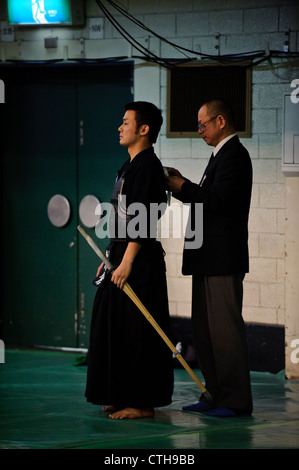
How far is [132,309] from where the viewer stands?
505 cm

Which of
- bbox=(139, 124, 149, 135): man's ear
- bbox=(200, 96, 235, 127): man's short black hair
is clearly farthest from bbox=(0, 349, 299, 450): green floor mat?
bbox=(200, 96, 235, 127): man's short black hair

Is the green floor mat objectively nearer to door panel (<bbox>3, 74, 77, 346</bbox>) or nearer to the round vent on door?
door panel (<bbox>3, 74, 77, 346</bbox>)

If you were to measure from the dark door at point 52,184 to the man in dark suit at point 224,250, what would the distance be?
2163 mm

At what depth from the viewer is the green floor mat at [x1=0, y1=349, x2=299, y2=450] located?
4551 mm

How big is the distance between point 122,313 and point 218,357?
612mm

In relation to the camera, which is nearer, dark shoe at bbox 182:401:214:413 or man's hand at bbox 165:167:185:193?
man's hand at bbox 165:167:185:193

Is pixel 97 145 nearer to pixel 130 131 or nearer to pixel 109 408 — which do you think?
pixel 130 131

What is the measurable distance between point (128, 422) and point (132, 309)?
0.62 meters

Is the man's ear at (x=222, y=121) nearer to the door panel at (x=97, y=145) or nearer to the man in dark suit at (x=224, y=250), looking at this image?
the man in dark suit at (x=224, y=250)

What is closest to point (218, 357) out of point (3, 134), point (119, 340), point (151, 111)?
point (119, 340)

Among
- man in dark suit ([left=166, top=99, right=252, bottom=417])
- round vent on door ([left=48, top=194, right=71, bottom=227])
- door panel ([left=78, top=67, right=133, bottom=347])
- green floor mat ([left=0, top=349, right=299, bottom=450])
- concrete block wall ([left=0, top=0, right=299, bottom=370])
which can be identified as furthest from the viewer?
round vent on door ([left=48, top=194, right=71, bottom=227])

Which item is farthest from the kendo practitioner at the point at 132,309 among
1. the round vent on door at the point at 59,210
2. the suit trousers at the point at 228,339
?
the round vent on door at the point at 59,210

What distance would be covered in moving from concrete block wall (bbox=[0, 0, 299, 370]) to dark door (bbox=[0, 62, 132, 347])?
0.45 m

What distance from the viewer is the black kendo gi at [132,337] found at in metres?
5.01
